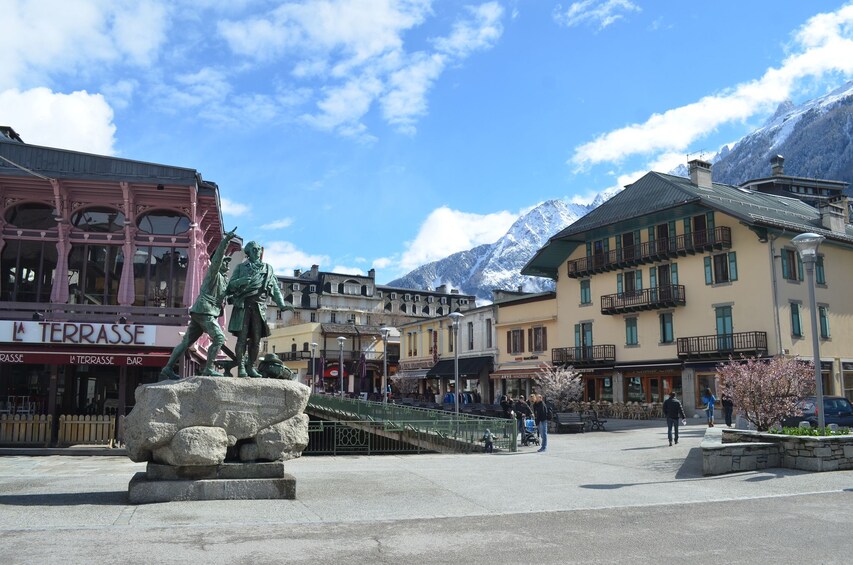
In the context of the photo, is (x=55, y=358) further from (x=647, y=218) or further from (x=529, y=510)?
(x=647, y=218)

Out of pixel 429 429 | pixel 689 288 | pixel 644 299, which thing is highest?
pixel 689 288

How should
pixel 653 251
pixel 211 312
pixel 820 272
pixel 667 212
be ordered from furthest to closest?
pixel 653 251, pixel 667 212, pixel 820 272, pixel 211 312

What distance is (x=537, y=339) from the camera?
152ft

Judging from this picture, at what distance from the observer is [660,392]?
122 ft

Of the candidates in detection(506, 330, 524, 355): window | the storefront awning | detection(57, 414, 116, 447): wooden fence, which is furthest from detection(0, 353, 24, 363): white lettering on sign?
the storefront awning

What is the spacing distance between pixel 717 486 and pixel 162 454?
9.28 m

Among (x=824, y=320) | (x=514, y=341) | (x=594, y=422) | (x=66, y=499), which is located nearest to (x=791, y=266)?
(x=824, y=320)

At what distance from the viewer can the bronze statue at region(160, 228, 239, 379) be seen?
10766 mm

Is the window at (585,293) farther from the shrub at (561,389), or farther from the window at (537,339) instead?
the shrub at (561,389)

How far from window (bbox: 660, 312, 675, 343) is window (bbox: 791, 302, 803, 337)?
19.6ft

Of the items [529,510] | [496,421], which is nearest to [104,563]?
[529,510]

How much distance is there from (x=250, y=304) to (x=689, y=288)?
29885 mm

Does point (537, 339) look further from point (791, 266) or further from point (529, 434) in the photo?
point (529, 434)

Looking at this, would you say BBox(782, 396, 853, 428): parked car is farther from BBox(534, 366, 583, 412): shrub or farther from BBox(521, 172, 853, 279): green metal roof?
BBox(534, 366, 583, 412): shrub
